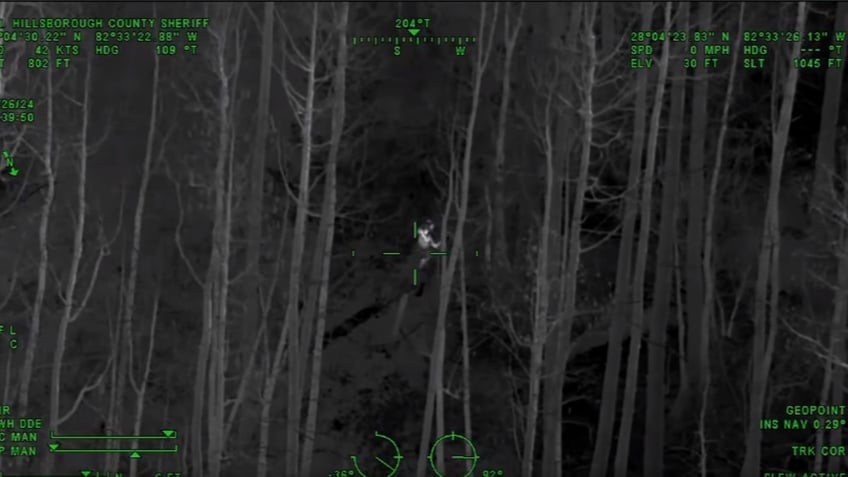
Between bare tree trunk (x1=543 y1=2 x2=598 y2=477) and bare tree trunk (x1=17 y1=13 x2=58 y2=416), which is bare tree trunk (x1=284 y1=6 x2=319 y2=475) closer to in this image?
bare tree trunk (x1=17 y1=13 x2=58 y2=416)

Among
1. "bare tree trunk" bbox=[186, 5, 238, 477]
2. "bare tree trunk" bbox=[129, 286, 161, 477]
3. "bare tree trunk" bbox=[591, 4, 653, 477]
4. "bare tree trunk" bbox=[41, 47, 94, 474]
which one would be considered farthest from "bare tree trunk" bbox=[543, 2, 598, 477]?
"bare tree trunk" bbox=[41, 47, 94, 474]

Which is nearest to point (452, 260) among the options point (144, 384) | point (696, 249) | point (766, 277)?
point (696, 249)

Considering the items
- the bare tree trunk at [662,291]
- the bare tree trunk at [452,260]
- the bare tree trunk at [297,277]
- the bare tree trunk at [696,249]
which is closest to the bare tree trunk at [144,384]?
the bare tree trunk at [297,277]

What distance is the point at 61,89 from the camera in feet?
20.1

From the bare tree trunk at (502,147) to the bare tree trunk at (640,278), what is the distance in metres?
1.04

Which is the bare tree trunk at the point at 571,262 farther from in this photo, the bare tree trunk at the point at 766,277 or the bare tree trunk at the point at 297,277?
the bare tree trunk at the point at 297,277

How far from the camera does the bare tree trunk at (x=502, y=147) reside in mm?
6359

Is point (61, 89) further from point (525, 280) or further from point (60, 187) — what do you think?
point (525, 280)

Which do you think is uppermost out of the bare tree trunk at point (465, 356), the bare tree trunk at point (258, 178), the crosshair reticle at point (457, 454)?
the bare tree trunk at point (258, 178)

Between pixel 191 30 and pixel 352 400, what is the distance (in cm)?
303

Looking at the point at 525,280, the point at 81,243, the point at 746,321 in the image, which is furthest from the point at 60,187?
the point at 746,321

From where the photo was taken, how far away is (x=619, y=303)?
626 cm

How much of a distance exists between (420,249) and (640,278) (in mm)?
1649

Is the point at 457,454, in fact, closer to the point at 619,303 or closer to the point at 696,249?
the point at 619,303
